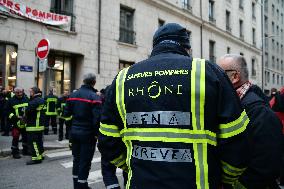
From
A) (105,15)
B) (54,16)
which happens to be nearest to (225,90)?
(54,16)

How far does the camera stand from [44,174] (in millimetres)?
7418

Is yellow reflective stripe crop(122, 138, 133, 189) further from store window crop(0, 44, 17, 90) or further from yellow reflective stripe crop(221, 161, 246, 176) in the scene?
store window crop(0, 44, 17, 90)

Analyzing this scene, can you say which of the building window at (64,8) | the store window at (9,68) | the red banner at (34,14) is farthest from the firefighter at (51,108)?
the building window at (64,8)

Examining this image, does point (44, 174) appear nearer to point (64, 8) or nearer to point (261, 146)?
point (261, 146)

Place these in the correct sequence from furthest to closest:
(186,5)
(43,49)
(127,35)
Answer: (186,5)
(127,35)
(43,49)

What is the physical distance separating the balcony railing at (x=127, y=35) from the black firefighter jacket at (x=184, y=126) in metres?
16.3

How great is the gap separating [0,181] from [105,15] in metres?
11.8

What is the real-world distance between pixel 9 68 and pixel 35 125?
5.82m

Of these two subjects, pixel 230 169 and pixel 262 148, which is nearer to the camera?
pixel 230 169

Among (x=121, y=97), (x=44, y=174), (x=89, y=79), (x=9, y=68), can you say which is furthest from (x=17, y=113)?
(x=121, y=97)

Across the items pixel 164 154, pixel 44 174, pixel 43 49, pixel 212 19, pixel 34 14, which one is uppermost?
pixel 212 19

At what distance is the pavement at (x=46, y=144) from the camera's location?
985 cm

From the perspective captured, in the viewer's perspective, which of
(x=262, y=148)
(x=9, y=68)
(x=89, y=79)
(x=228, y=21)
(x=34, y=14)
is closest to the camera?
(x=262, y=148)

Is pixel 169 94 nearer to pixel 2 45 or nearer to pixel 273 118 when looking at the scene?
pixel 273 118
